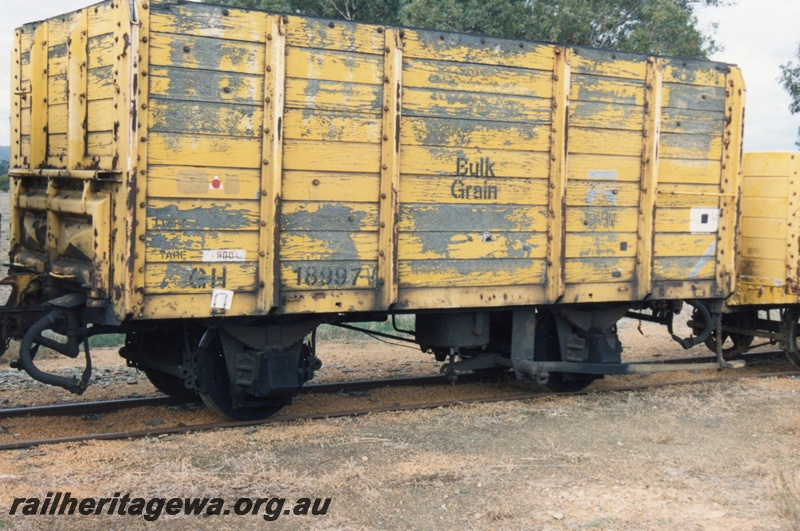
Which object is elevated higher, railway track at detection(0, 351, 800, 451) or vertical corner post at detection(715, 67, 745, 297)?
vertical corner post at detection(715, 67, 745, 297)

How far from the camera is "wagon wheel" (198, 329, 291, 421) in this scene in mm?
7387

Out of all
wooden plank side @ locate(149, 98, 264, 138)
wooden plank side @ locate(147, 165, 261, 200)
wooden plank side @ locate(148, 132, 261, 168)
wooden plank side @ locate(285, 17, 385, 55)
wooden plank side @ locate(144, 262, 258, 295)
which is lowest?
wooden plank side @ locate(144, 262, 258, 295)

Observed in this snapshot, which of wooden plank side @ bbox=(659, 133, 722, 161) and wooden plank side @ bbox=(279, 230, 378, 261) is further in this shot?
wooden plank side @ bbox=(659, 133, 722, 161)

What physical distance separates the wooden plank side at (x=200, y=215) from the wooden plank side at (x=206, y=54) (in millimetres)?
960

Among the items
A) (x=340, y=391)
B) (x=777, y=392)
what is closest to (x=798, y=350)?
(x=777, y=392)

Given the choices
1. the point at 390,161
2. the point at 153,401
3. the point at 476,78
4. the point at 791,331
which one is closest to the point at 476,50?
the point at 476,78

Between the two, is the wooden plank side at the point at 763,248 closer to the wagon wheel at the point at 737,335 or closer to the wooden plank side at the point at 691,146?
the wagon wheel at the point at 737,335

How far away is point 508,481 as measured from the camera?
6098 mm

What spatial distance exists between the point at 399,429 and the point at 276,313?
1.38 meters

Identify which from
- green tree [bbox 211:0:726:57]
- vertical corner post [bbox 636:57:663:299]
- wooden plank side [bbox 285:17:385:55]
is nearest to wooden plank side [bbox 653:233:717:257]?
vertical corner post [bbox 636:57:663:299]

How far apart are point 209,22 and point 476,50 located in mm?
2282

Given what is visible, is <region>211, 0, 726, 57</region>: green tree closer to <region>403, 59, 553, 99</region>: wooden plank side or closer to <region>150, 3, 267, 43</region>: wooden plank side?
<region>403, 59, 553, 99</region>: wooden plank side

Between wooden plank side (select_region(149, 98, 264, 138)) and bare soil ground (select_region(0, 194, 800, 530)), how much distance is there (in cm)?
229

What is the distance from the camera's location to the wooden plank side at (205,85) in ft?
21.3
